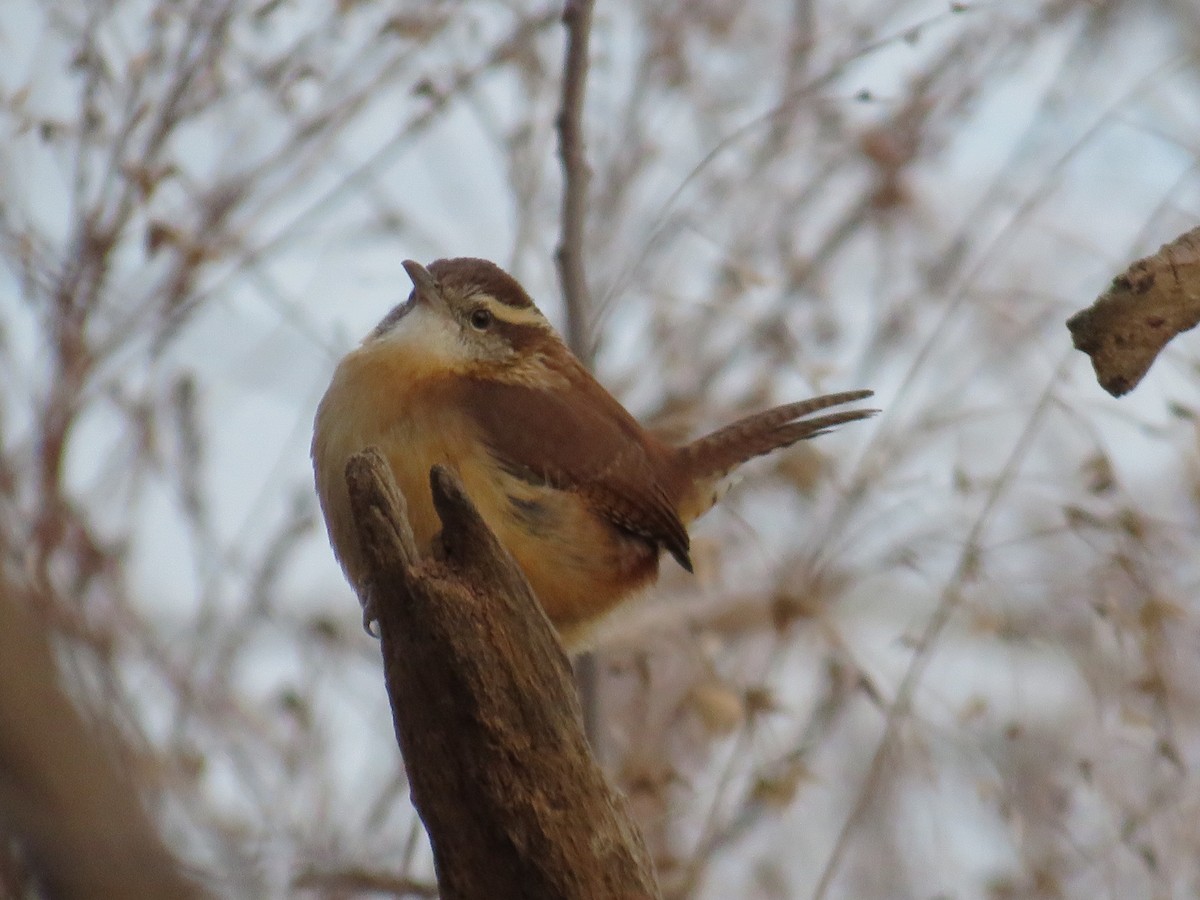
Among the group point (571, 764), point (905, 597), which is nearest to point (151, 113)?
point (571, 764)

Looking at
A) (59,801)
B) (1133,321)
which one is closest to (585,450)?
(1133,321)

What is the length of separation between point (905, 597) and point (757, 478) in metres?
2.27

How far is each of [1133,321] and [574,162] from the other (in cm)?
168

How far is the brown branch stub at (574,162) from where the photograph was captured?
3.64 metres

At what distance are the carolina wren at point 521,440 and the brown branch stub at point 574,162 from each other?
0.42 ft

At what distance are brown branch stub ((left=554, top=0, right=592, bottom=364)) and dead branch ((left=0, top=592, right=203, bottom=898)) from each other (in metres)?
2.72

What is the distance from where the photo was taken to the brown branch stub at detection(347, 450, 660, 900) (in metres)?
2.42

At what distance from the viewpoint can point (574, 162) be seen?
12.1 feet

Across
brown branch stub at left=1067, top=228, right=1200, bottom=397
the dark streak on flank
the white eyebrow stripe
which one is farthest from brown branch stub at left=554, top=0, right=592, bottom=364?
brown branch stub at left=1067, top=228, right=1200, bottom=397

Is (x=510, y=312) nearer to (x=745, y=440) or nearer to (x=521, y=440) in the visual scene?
(x=521, y=440)

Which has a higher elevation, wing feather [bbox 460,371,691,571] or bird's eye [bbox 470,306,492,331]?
bird's eye [bbox 470,306,492,331]

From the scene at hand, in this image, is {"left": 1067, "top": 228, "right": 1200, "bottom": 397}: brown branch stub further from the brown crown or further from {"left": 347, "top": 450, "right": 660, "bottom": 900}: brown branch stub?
the brown crown

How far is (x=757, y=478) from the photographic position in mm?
5094

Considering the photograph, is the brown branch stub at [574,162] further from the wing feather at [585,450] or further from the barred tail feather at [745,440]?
the barred tail feather at [745,440]
